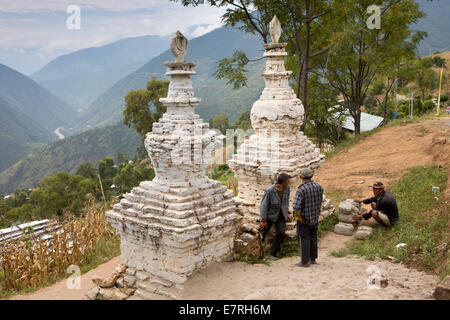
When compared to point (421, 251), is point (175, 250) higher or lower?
higher

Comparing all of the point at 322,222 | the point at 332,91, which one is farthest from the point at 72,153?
the point at 322,222

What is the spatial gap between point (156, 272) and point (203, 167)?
165 cm

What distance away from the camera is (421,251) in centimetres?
581

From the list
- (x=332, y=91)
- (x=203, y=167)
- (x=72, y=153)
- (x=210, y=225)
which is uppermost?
(x=332, y=91)

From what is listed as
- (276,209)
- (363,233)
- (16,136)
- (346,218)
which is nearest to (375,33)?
(346,218)

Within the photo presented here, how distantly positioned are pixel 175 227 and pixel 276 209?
1.87 m

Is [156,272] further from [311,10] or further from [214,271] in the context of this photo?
[311,10]

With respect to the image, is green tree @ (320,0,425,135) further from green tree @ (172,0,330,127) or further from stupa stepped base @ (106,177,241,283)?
stupa stepped base @ (106,177,241,283)

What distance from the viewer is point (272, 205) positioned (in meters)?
5.80

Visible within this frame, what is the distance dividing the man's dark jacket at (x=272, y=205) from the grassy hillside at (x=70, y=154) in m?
76.2

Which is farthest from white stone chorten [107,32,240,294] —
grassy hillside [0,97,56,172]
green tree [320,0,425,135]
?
grassy hillside [0,97,56,172]

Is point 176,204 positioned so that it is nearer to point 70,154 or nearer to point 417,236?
point 417,236

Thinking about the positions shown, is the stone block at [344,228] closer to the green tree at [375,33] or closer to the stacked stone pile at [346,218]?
the stacked stone pile at [346,218]

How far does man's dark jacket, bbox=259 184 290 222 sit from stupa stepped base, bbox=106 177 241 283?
60 cm
